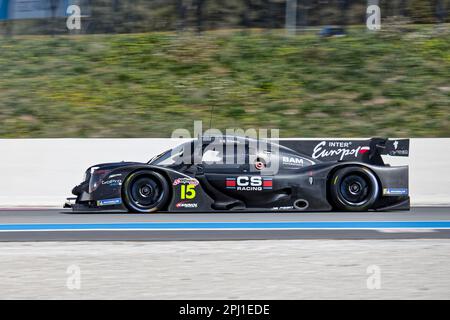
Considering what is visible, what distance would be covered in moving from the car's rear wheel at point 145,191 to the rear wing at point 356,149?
200 cm

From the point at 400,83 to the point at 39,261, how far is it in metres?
11.5

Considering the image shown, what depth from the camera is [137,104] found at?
16375 mm

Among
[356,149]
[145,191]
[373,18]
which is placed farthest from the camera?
[373,18]

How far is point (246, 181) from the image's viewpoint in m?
10.4

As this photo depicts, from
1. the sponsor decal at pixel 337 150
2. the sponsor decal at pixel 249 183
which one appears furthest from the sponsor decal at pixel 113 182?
the sponsor decal at pixel 337 150

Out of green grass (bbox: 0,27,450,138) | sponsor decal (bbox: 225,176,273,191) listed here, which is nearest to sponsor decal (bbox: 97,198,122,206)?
sponsor decal (bbox: 225,176,273,191)

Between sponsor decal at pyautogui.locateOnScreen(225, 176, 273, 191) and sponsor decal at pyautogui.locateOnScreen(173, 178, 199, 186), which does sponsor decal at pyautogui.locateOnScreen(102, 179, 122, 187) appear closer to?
sponsor decal at pyautogui.locateOnScreen(173, 178, 199, 186)

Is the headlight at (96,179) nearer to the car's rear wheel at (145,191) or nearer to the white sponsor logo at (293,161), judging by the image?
the car's rear wheel at (145,191)

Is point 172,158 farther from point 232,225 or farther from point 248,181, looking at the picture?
point 232,225

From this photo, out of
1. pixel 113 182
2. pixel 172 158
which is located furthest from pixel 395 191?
pixel 113 182

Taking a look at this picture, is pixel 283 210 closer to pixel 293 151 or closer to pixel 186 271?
pixel 293 151

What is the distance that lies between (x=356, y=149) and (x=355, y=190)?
1.89 feet

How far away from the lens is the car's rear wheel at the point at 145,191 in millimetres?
10383
